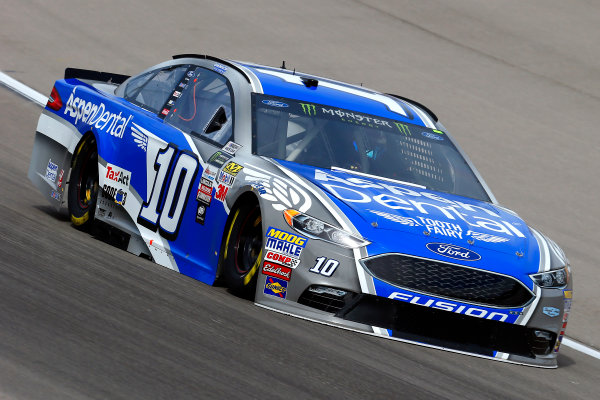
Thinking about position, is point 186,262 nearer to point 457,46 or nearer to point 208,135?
point 208,135

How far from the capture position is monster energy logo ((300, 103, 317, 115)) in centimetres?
795

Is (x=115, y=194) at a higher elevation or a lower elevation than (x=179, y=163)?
→ lower

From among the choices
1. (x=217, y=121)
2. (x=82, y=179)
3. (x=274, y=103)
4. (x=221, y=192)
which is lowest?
(x=82, y=179)

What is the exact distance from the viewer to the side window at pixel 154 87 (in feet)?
28.6

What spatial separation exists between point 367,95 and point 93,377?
4.33 metres

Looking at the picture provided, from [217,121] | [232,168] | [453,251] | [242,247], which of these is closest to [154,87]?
[217,121]

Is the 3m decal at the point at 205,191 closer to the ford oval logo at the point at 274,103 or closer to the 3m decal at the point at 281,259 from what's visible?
the ford oval logo at the point at 274,103

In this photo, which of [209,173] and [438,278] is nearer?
[438,278]

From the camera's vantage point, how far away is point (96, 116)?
893 centimetres

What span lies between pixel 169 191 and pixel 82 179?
1.45 metres

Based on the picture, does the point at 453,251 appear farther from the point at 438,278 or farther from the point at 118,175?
the point at 118,175

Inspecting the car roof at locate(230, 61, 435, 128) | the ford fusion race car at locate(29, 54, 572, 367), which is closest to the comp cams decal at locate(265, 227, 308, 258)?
the ford fusion race car at locate(29, 54, 572, 367)

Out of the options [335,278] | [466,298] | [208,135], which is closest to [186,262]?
[208,135]

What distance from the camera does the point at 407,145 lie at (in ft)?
26.5
